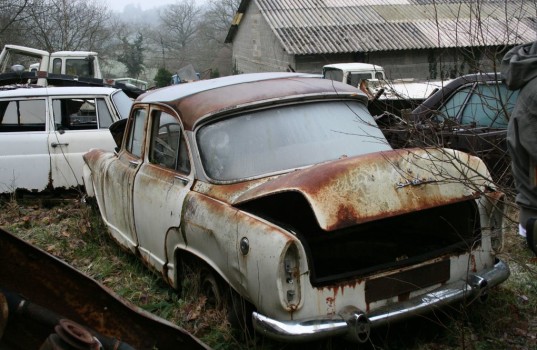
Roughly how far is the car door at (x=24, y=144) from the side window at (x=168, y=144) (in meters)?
3.39

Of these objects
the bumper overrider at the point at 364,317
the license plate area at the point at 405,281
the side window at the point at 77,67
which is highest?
the side window at the point at 77,67

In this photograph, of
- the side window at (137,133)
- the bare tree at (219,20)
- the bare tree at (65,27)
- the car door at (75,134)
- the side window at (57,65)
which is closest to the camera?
the side window at (137,133)

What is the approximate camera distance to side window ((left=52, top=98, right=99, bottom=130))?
8109mm

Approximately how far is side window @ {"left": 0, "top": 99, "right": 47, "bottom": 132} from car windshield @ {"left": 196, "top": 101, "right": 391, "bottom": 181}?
4.40 meters

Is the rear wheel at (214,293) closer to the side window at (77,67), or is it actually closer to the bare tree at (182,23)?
the side window at (77,67)

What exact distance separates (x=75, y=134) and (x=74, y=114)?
363 millimetres

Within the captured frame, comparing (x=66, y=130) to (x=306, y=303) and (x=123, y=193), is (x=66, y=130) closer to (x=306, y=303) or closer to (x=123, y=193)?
(x=123, y=193)

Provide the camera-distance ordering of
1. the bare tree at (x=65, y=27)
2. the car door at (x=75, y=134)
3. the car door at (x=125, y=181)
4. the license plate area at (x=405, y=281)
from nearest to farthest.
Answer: the license plate area at (x=405, y=281), the car door at (x=125, y=181), the car door at (x=75, y=134), the bare tree at (x=65, y=27)

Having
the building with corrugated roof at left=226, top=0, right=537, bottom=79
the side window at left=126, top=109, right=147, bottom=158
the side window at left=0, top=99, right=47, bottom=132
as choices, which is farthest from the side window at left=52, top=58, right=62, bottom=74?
the side window at left=126, top=109, right=147, bottom=158

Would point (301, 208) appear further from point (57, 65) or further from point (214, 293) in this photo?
point (57, 65)

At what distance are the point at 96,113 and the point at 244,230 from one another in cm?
533

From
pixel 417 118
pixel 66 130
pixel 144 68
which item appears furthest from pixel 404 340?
pixel 144 68

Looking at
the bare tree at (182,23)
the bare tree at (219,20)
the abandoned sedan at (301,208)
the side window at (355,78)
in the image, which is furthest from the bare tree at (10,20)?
the bare tree at (182,23)

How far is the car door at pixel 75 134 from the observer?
7.96 m
